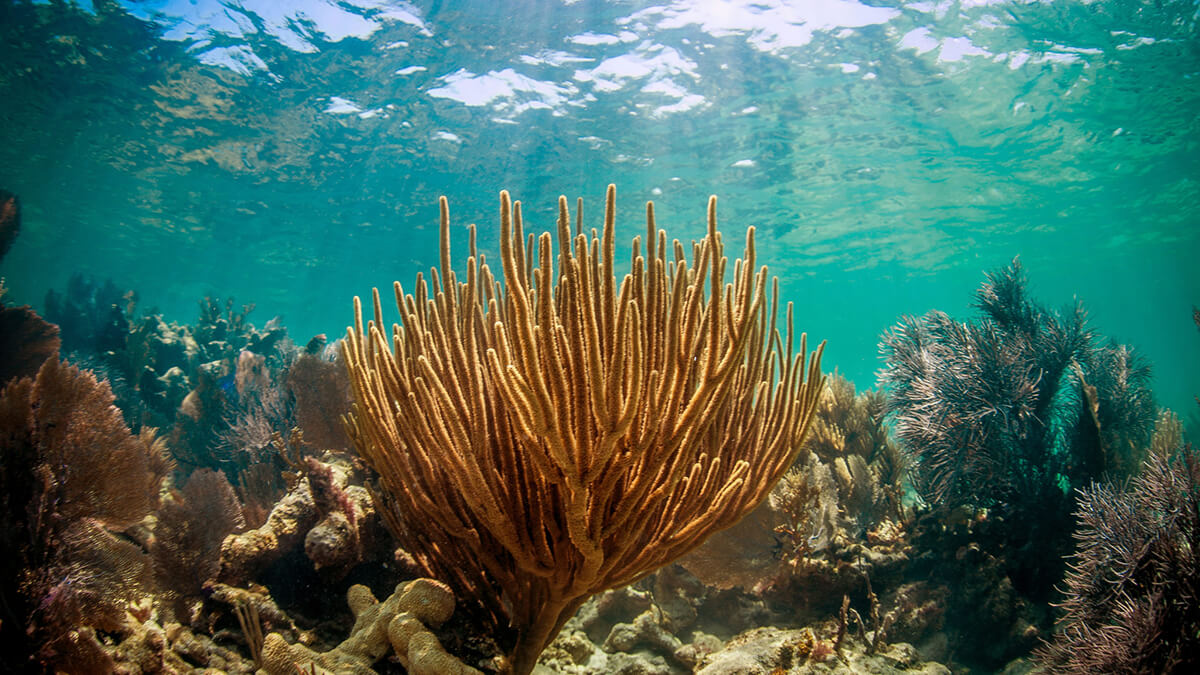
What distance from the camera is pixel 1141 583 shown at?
3365 millimetres

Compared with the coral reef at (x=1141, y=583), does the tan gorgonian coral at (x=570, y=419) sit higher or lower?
higher

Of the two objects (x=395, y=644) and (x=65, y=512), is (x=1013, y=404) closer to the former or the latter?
(x=395, y=644)

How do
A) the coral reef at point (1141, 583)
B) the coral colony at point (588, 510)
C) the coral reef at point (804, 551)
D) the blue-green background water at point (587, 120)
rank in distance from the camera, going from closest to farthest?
the coral colony at point (588, 510), the coral reef at point (1141, 583), the coral reef at point (804, 551), the blue-green background water at point (587, 120)

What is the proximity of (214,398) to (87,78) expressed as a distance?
13.3 metres

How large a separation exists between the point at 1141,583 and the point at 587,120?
55.8 ft

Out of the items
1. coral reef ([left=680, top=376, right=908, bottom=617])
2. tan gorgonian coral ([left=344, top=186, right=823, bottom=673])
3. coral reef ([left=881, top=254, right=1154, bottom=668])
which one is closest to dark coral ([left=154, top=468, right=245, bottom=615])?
tan gorgonian coral ([left=344, top=186, right=823, bottom=673])

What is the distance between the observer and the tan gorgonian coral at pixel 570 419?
1.61m

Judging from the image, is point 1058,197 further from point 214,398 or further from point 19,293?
point 19,293

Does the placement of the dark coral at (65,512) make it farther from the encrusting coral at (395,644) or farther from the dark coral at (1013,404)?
the dark coral at (1013,404)

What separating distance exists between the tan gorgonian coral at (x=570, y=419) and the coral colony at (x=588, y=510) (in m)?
0.01

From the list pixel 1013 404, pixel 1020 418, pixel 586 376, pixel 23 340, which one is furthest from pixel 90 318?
pixel 1020 418

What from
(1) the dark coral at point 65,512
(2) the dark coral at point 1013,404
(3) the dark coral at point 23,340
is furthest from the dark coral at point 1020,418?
(3) the dark coral at point 23,340

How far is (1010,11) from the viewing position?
1347cm

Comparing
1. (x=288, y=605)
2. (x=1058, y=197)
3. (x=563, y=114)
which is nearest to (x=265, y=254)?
(x=563, y=114)
